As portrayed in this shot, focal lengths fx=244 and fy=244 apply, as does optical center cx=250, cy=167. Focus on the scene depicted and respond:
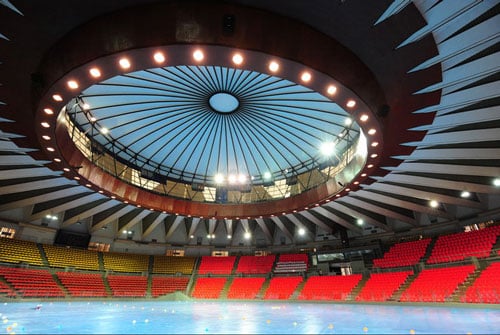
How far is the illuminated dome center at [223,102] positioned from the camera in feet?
→ 52.9

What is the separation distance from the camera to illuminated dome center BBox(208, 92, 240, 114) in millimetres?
16125

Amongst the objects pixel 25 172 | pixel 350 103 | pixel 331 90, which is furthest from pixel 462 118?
→ pixel 25 172

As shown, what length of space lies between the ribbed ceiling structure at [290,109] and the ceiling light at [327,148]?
0.74m

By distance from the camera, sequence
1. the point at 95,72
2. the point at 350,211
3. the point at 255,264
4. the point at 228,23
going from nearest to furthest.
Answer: the point at 228,23
the point at 95,72
the point at 350,211
the point at 255,264

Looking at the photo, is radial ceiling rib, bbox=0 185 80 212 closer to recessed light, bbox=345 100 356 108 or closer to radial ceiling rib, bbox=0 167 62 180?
radial ceiling rib, bbox=0 167 62 180

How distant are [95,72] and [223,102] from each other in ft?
29.2

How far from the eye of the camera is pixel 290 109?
1752 centimetres

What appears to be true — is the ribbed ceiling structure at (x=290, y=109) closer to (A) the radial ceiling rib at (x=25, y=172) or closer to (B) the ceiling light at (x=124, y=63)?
(A) the radial ceiling rib at (x=25, y=172)

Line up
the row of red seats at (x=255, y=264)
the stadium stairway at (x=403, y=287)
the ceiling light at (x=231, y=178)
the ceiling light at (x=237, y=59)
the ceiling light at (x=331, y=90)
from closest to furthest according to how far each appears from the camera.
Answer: the ceiling light at (x=237, y=59) < the ceiling light at (x=331, y=90) < the stadium stairway at (x=403, y=287) < the ceiling light at (x=231, y=178) < the row of red seats at (x=255, y=264)

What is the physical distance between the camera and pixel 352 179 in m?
18.2

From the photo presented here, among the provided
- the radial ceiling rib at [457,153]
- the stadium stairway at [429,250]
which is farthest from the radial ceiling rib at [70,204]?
the stadium stairway at [429,250]

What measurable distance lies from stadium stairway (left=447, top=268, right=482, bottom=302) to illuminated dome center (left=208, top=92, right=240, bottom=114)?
2071cm

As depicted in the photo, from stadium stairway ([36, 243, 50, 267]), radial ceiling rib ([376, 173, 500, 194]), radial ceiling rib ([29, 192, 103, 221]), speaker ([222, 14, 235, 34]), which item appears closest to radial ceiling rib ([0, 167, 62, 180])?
radial ceiling rib ([29, 192, 103, 221])

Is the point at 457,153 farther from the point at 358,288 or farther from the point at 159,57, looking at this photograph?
the point at 159,57
